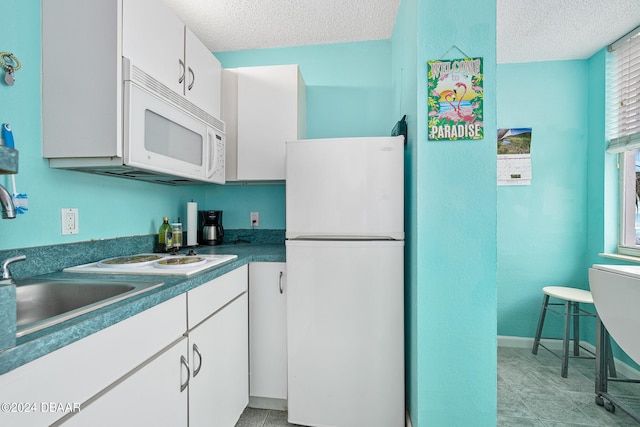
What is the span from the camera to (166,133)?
146cm

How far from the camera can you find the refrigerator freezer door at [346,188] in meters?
1.57

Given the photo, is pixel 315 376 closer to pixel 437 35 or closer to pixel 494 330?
pixel 494 330

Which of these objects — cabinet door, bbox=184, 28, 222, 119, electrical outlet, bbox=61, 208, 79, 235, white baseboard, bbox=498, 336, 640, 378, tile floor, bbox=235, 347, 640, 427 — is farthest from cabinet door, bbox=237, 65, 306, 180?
white baseboard, bbox=498, 336, 640, 378

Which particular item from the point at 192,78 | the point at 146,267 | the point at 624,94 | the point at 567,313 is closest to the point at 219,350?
the point at 146,267

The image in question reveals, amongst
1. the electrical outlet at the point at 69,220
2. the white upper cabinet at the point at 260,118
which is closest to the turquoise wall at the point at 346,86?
the white upper cabinet at the point at 260,118

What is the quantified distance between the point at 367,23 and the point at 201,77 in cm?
125

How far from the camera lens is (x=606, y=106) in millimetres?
2393

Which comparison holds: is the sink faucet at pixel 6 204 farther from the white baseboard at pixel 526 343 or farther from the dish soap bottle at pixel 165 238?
the white baseboard at pixel 526 343

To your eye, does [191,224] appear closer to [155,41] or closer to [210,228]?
[210,228]

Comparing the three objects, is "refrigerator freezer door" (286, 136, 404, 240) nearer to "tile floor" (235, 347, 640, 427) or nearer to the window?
"tile floor" (235, 347, 640, 427)

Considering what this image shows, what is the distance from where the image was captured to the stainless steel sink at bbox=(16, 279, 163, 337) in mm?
1032

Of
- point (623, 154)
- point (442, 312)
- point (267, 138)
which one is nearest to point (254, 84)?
point (267, 138)

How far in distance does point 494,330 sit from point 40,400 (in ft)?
5.39

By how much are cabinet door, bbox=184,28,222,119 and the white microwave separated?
76mm
